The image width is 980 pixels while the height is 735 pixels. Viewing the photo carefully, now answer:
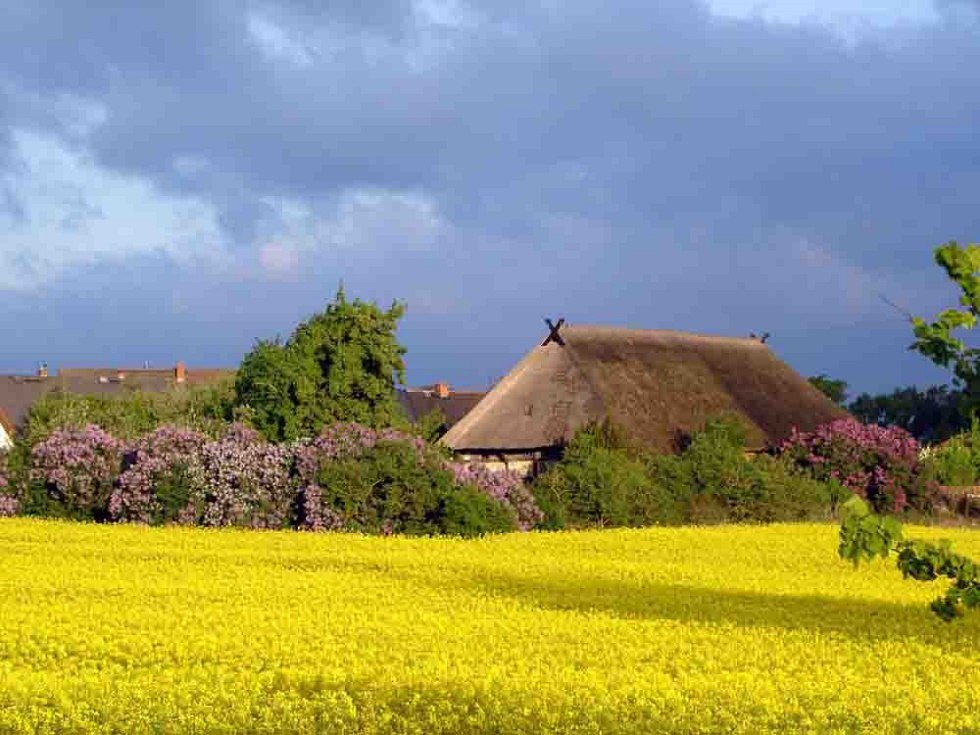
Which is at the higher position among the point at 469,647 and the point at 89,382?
the point at 89,382

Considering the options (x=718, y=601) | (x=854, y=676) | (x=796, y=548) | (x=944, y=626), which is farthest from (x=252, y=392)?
(x=854, y=676)

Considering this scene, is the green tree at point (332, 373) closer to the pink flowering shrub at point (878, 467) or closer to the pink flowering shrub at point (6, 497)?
the pink flowering shrub at point (6, 497)

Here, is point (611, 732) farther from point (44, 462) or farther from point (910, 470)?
point (910, 470)

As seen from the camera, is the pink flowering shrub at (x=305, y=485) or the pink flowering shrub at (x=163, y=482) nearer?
the pink flowering shrub at (x=305, y=485)

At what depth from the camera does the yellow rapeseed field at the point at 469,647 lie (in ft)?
39.3

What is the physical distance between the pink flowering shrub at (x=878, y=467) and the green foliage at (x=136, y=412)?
1831cm

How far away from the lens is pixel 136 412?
5000 centimetres

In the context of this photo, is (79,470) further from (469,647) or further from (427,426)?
(469,647)

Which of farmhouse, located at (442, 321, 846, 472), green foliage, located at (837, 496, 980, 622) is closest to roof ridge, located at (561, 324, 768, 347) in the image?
farmhouse, located at (442, 321, 846, 472)

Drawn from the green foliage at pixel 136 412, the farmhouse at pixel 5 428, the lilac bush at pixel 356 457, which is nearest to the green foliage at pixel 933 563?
the lilac bush at pixel 356 457

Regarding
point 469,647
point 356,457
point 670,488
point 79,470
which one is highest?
point 356,457

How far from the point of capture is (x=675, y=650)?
49.7ft

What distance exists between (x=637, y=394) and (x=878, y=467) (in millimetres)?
8269

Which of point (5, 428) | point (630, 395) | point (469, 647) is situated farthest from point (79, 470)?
point (5, 428)
